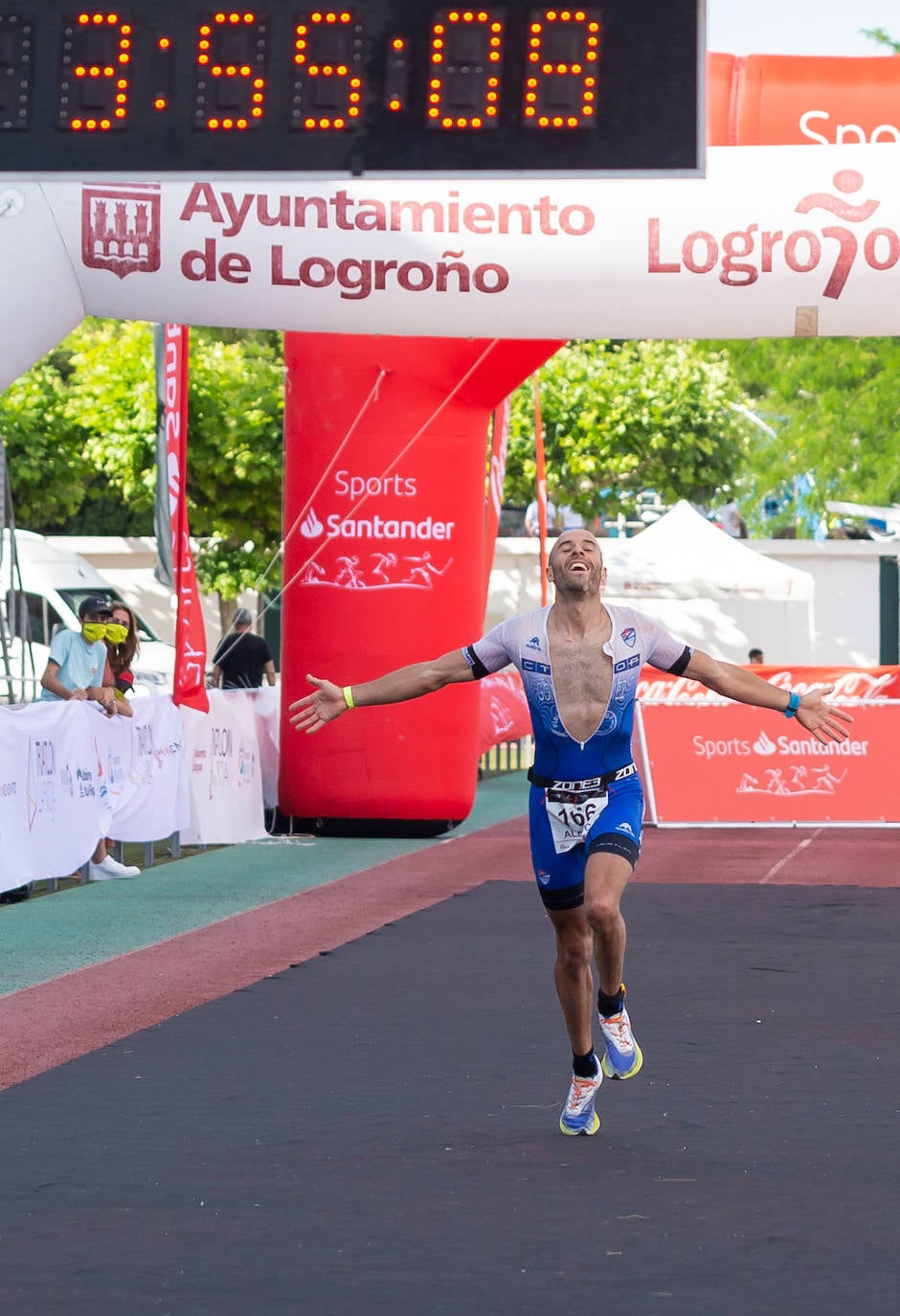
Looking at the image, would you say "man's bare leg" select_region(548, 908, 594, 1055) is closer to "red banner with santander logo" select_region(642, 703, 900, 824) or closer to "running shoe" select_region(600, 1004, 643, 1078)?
"running shoe" select_region(600, 1004, 643, 1078)

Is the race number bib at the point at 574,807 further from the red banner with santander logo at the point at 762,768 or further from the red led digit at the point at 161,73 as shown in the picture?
the red banner with santander logo at the point at 762,768

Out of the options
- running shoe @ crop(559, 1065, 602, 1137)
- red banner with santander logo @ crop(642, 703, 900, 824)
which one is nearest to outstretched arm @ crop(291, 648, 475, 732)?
running shoe @ crop(559, 1065, 602, 1137)

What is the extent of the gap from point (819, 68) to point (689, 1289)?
8.70 meters

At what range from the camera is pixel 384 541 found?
1681 centimetres

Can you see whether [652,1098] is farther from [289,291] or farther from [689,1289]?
[289,291]

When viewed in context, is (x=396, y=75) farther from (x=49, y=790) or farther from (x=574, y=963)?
(x=574, y=963)

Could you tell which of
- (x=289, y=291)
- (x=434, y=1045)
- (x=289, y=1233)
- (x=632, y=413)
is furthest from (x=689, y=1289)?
(x=632, y=413)

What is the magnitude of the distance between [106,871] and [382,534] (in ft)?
12.4

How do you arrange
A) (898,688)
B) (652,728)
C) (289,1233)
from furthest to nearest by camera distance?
(898,688) → (652,728) → (289,1233)

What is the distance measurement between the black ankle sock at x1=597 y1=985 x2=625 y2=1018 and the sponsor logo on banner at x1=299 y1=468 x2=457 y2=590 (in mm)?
9847

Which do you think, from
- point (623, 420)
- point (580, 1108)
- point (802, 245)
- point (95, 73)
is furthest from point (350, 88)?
point (623, 420)

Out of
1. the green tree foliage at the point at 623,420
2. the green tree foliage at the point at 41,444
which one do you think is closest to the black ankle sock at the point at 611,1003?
the green tree foliage at the point at 41,444

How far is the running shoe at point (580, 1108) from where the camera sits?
6.79 meters

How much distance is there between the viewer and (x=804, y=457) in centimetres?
3294
